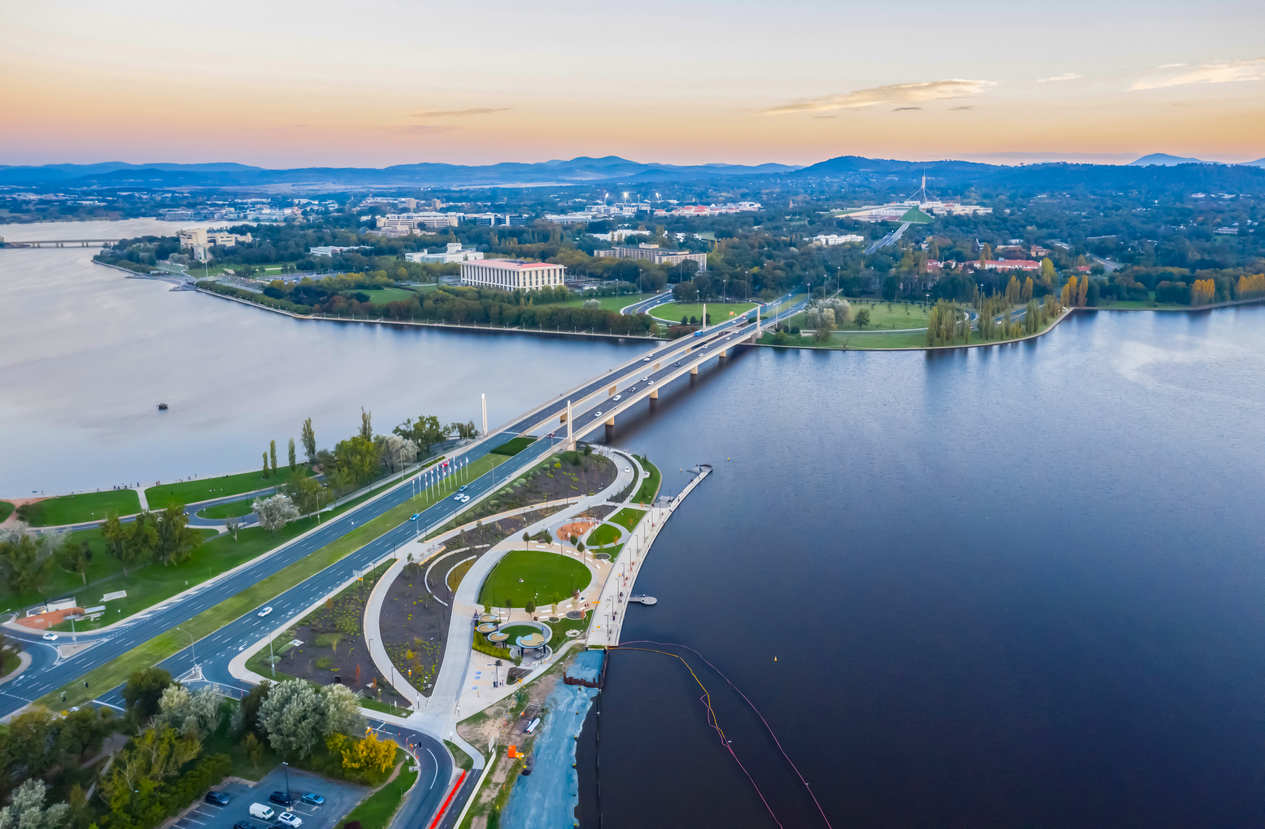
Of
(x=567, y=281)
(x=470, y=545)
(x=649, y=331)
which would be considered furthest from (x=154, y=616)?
(x=567, y=281)

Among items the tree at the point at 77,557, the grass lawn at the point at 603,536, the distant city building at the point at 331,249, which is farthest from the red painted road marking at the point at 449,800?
the distant city building at the point at 331,249

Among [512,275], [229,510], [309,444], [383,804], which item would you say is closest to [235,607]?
[229,510]

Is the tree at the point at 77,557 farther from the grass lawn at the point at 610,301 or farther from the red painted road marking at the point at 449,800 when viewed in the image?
the grass lawn at the point at 610,301

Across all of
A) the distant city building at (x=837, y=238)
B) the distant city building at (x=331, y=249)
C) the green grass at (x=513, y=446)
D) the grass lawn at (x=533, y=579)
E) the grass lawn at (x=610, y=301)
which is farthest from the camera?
the distant city building at (x=837, y=238)

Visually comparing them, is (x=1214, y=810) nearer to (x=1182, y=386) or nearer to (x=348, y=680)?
(x=348, y=680)

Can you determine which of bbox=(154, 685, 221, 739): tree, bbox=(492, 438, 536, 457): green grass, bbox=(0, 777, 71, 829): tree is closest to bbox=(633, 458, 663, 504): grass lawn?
bbox=(492, 438, 536, 457): green grass

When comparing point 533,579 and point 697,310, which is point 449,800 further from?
point 697,310
